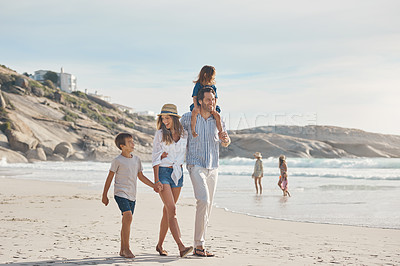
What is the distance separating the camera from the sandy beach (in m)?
4.63

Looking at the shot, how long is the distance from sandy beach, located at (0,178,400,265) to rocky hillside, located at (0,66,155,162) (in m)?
33.6

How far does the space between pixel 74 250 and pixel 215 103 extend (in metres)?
2.33

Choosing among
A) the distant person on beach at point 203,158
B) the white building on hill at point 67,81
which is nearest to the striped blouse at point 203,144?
the distant person on beach at point 203,158

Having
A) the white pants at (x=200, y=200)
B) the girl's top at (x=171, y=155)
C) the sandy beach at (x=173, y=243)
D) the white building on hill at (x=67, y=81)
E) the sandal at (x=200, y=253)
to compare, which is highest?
the white building on hill at (x=67, y=81)

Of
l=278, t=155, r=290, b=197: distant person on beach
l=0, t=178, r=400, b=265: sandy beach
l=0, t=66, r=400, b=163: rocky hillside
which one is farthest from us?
A: l=0, t=66, r=400, b=163: rocky hillside

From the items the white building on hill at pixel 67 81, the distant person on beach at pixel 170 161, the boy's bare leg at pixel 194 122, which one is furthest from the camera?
the white building on hill at pixel 67 81

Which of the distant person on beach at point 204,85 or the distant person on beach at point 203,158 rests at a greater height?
the distant person on beach at point 204,85

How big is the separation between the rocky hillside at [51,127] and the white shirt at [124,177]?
36.7m

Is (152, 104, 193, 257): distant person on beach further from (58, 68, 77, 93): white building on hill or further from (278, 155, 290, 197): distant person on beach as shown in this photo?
(58, 68, 77, 93): white building on hill

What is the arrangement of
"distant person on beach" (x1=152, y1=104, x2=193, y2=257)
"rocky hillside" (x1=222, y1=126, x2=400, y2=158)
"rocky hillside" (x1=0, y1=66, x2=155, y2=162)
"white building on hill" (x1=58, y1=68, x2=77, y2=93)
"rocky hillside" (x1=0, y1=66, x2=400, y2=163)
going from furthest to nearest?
"white building on hill" (x1=58, y1=68, x2=77, y2=93)
"rocky hillside" (x1=222, y1=126, x2=400, y2=158)
"rocky hillside" (x1=0, y1=66, x2=400, y2=163)
"rocky hillside" (x1=0, y1=66, x2=155, y2=162)
"distant person on beach" (x1=152, y1=104, x2=193, y2=257)

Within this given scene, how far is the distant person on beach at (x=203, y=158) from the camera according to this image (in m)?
4.83

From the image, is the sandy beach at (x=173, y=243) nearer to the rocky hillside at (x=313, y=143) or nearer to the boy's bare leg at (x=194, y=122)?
the boy's bare leg at (x=194, y=122)

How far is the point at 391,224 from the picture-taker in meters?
7.89

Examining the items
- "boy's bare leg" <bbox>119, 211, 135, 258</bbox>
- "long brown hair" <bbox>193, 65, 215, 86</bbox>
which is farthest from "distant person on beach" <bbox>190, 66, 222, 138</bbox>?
"boy's bare leg" <bbox>119, 211, 135, 258</bbox>
